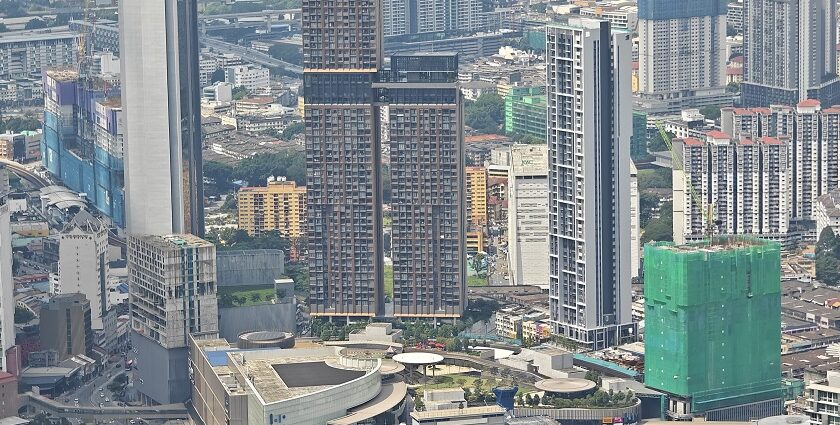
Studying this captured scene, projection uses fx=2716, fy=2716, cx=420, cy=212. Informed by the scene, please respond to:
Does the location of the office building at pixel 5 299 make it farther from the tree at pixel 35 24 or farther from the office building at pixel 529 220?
the tree at pixel 35 24

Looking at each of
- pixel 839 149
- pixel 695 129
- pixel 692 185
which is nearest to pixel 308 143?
pixel 692 185

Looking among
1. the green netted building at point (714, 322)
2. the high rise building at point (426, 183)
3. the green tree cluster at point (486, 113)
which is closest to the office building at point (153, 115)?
the high rise building at point (426, 183)

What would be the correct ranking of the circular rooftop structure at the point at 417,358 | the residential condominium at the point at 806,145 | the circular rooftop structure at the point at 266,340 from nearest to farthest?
the circular rooftop structure at the point at 417,358
the circular rooftop structure at the point at 266,340
the residential condominium at the point at 806,145

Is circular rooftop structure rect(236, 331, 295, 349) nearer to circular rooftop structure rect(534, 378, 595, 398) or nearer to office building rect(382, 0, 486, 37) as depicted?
circular rooftop structure rect(534, 378, 595, 398)

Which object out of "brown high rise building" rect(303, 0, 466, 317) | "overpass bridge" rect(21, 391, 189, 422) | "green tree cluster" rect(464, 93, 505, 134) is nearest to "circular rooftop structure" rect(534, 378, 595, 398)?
"overpass bridge" rect(21, 391, 189, 422)

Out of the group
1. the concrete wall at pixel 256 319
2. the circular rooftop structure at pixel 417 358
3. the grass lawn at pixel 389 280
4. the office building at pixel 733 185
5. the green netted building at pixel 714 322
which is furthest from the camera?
the office building at pixel 733 185

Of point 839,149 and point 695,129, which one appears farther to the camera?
point 695,129

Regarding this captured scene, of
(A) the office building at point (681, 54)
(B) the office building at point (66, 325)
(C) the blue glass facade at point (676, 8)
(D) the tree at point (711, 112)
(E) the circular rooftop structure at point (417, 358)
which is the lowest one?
(B) the office building at point (66, 325)

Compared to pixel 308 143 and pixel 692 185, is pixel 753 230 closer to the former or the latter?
pixel 692 185
